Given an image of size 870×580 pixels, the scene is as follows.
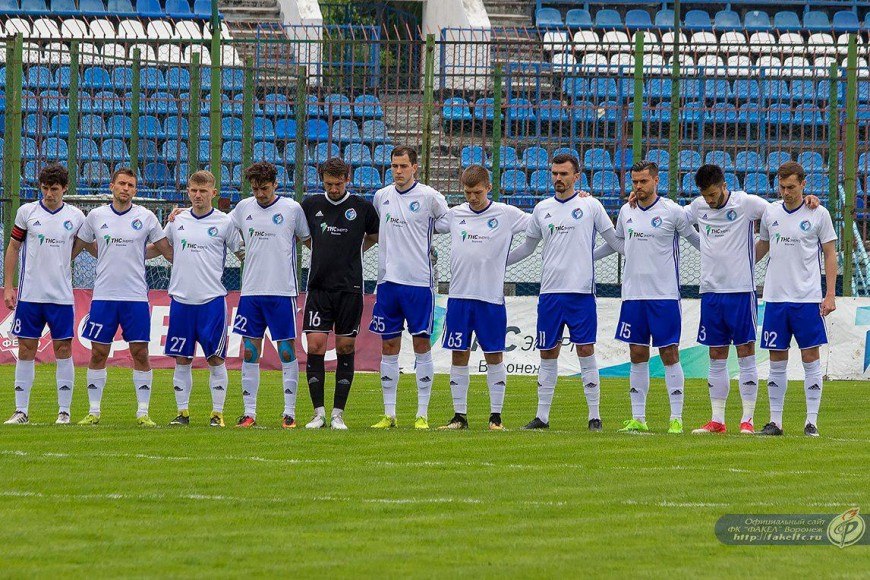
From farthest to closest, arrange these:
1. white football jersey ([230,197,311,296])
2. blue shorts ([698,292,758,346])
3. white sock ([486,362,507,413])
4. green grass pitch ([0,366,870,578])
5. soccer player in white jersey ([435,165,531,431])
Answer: white sock ([486,362,507,413]) < soccer player in white jersey ([435,165,531,431]) < white football jersey ([230,197,311,296]) < blue shorts ([698,292,758,346]) < green grass pitch ([0,366,870,578])

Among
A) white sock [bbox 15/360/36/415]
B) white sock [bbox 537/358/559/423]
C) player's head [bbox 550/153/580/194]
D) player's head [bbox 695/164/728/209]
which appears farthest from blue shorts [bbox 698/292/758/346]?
white sock [bbox 15/360/36/415]

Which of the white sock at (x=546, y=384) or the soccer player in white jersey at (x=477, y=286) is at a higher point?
the soccer player in white jersey at (x=477, y=286)

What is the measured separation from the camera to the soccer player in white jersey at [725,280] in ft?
38.5

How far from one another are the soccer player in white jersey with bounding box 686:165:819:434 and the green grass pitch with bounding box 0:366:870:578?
24.8 inches

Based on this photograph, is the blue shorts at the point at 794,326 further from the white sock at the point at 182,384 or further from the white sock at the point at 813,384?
the white sock at the point at 182,384

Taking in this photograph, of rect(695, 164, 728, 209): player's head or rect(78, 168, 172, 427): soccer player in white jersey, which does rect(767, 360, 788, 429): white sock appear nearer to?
rect(695, 164, 728, 209): player's head

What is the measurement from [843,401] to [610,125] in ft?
25.2

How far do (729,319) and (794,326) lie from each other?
54cm

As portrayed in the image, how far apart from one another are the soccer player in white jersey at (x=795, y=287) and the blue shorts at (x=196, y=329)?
461cm

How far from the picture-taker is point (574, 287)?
11875 mm

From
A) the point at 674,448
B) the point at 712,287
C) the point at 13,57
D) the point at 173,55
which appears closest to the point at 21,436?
the point at 674,448

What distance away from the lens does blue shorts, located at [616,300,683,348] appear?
11.8 meters

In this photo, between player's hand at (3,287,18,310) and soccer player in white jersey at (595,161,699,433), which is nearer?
player's hand at (3,287,18,310)

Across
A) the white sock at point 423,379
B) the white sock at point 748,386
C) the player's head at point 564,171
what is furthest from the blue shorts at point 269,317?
the white sock at point 748,386
